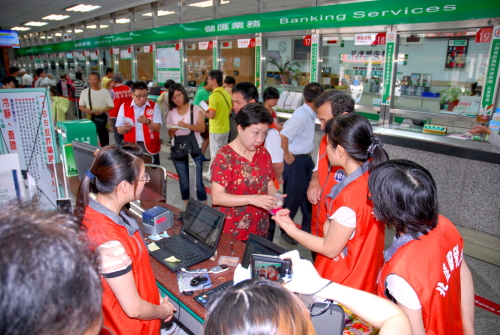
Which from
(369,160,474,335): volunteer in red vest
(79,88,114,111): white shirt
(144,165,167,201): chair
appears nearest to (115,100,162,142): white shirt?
(144,165,167,201): chair

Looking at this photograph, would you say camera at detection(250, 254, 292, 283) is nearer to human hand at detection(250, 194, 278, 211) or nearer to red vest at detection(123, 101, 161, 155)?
human hand at detection(250, 194, 278, 211)

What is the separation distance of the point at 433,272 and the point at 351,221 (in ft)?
1.42

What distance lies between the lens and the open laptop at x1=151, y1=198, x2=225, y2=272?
1.92 metres

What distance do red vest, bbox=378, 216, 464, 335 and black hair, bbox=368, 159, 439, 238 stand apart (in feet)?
0.19

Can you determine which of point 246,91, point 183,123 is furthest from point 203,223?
point 183,123

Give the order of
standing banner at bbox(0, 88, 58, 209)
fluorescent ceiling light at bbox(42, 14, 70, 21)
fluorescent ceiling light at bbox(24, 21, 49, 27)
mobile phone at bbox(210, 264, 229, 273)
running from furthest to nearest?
fluorescent ceiling light at bbox(24, 21, 49, 27) → fluorescent ceiling light at bbox(42, 14, 70, 21) → standing banner at bbox(0, 88, 58, 209) → mobile phone at bbox(210, 264, 229, 273)

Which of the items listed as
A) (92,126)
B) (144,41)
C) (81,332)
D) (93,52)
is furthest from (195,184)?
(93,52)

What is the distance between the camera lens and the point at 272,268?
133cm

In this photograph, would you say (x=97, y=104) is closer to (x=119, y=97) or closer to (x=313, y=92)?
(x=119, y=97)

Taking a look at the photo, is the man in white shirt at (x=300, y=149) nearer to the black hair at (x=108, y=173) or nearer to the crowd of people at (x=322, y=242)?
the crowd of people at (x=322, y=242)

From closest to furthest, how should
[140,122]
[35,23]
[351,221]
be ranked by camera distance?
[351,221], [140,122], [35,23]

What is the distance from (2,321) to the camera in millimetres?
501

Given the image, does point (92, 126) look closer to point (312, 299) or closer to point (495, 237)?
point (312, 299)

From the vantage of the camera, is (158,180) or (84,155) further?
(158,180)
